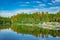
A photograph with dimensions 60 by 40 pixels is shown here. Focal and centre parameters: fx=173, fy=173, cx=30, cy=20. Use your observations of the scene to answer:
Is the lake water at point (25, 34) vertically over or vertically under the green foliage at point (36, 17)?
under

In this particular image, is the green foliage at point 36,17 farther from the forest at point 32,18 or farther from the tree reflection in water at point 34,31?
the tree reflection in water at point 34,31

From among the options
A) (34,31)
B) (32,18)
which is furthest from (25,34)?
(32,18)

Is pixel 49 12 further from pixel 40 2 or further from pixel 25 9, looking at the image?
pixel 25 9

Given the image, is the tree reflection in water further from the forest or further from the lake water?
the forest

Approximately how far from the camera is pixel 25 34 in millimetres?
4020

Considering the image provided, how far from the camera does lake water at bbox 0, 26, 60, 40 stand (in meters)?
3.97

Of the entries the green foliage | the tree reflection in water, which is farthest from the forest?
the tree reflection in water

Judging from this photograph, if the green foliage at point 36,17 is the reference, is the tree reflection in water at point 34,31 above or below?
below

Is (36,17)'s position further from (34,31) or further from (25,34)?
(25,34)

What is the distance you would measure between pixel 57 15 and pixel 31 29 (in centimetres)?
70

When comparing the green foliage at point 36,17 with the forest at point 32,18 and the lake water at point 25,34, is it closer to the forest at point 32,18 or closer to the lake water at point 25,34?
the forest at point 32,18

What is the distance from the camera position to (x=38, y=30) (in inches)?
160

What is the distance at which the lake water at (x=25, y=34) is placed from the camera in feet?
13.0

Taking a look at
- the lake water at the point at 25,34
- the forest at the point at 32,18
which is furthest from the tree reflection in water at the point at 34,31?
the forest at the point at 32,18
